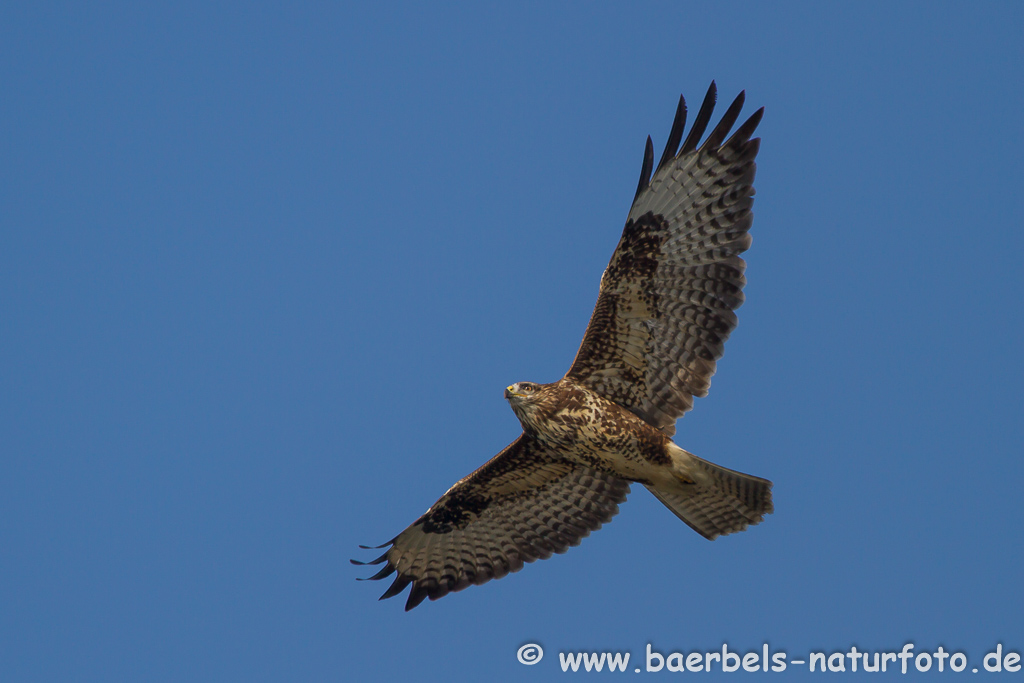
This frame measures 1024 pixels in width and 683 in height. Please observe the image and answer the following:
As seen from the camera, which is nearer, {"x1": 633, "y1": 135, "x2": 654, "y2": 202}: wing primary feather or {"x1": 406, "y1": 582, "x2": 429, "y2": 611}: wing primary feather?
{"x1": 633, "y1": 135, "x2": 654, "y2": 202}: wing primary feather

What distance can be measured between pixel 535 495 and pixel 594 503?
59 cm

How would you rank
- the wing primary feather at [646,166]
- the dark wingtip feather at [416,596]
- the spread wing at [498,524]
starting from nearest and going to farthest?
the wing primary feather at [646,166] < the spread wing at [498,524] < the dark wingtip feather at [416,596]

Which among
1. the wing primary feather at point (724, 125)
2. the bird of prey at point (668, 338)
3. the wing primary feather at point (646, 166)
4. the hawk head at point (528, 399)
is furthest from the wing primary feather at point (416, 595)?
the wing primary feather at point (724, 125)

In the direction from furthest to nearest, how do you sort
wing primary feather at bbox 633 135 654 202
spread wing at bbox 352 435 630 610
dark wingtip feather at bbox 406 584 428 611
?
dark wingtip feather at bbox 406 584 428 611 → spread wing at bbox 352 435 630 610 → wing primary feather at bbox 633 135 654 202

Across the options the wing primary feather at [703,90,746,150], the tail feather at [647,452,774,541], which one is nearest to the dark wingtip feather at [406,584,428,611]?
the tail feather at [647,452,774,541]

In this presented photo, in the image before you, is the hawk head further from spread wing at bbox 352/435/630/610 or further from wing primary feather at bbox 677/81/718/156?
wing primary feather at bbox 677/81/718/156

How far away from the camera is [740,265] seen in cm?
920

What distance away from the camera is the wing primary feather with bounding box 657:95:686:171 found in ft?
29.9

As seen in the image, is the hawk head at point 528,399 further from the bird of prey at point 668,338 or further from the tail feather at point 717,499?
the tail feather at point 717,499

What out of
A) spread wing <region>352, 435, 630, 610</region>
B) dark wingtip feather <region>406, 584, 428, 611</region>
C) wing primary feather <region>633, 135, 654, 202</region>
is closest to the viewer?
wing primary feather <region>633, 135, 654, 202</region>

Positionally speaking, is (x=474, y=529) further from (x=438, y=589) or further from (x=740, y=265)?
(x=740, y=265)

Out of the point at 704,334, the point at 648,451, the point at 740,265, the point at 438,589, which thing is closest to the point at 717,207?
the point at 740,265

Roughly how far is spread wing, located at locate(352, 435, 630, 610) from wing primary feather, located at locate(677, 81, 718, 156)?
3.25 meters

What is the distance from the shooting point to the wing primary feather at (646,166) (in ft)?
29.8
